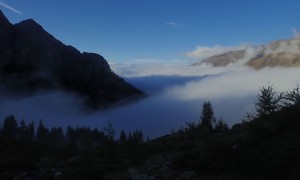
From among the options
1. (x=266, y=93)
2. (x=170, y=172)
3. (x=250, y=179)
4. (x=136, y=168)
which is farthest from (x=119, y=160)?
(x=250, y=179)

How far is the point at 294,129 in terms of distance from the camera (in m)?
25.8

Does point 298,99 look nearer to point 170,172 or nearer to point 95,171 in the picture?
point 170,172

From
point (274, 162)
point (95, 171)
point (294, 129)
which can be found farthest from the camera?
point (95, 171)

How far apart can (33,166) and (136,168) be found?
69.2 feet

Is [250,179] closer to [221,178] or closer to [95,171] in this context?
[221,178]

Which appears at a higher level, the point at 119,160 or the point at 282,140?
the point at 282,140

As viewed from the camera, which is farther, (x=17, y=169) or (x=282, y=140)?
(x=17, y=169)

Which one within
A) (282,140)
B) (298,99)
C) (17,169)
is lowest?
(17,169)

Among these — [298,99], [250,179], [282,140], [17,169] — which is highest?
[298,99]

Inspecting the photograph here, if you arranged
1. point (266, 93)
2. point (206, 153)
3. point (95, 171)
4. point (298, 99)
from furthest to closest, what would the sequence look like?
1. point (266, 93)
2. point (95, 171)
3. point (298, 99)
4. point (206, 153)

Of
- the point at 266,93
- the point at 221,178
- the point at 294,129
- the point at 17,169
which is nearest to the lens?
the point at 221,178

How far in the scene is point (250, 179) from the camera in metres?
20.9

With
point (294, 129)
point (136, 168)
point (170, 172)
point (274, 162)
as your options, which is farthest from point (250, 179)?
point (136, 168)

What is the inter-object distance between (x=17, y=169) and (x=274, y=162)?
36614 millimetres
